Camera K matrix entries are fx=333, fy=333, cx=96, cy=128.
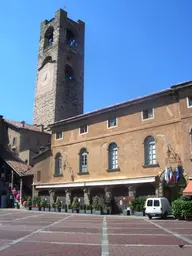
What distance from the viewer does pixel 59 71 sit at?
2308 inches

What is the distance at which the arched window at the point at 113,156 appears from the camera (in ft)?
112

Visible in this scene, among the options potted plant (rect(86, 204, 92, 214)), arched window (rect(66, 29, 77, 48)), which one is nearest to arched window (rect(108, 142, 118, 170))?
potted plant (rect(86, 204, 92, 214))

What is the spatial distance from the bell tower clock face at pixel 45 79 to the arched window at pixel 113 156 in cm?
2750

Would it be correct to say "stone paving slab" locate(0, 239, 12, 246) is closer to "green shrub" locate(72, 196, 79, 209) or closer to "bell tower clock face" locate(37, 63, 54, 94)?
"green shrub" locate(72, 196, 79, 209)

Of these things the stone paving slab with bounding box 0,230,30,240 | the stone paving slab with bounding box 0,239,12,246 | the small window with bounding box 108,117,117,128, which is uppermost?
the small window with bounding box 108,117,117,128

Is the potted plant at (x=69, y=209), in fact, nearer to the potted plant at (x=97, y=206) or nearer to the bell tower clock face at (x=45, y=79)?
the potted plant at (x=97, y=206)

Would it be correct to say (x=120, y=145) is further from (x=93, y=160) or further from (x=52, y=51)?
(x=52, y=51)

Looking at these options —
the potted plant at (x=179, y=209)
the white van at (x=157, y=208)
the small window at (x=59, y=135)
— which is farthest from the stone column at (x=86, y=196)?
the potted plant at (x=179, y=209)

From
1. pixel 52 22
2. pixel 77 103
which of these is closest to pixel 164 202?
pixel 77 103

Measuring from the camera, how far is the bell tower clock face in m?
59.4

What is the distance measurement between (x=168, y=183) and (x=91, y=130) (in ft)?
38.3

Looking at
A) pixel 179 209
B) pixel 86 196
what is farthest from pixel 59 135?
pixel 179 209

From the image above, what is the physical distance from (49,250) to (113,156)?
986 inches

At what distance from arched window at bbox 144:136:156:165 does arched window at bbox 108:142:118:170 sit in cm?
372
